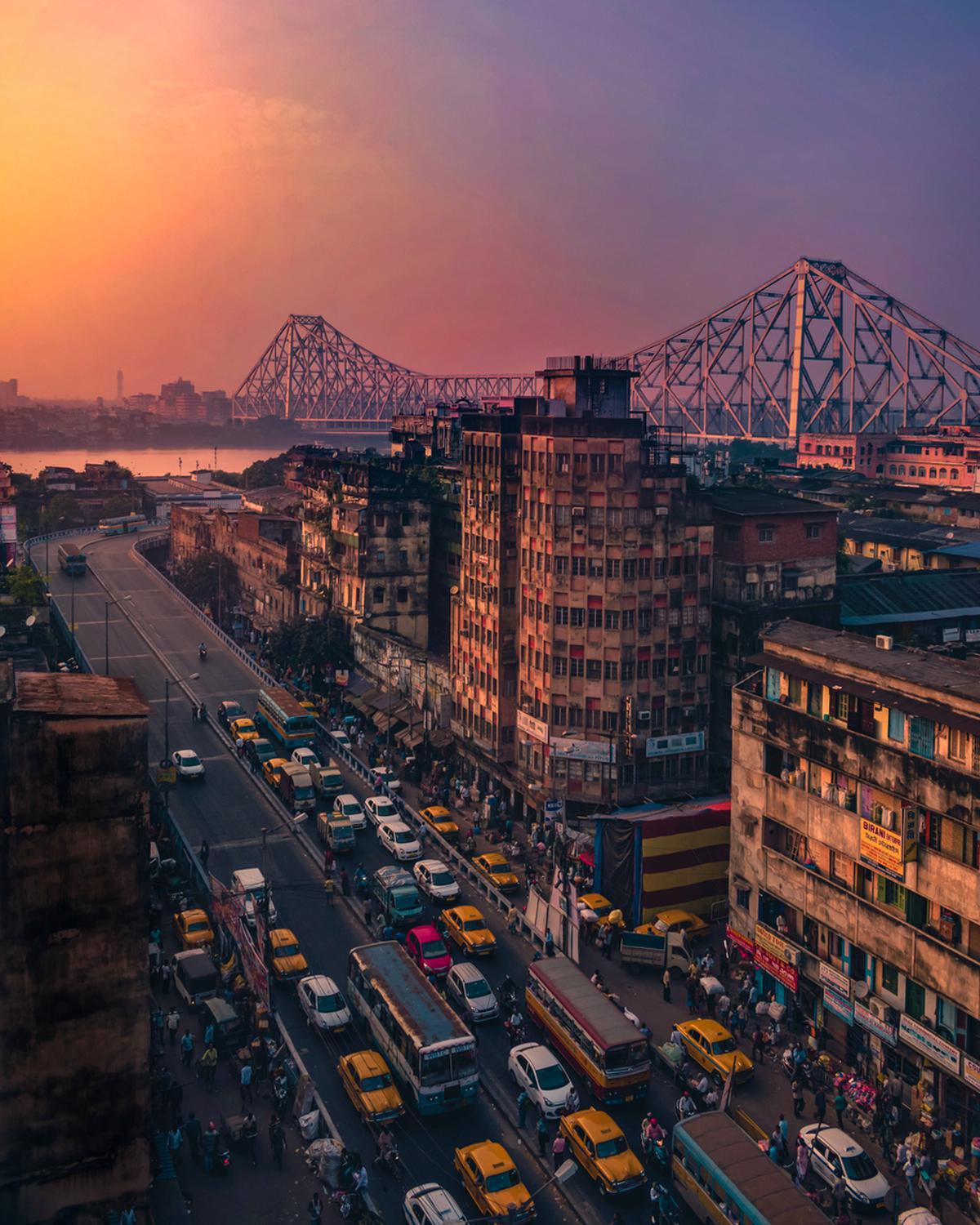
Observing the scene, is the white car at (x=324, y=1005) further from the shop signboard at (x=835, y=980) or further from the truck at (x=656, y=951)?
the shop signboard at (x=835, y=980)

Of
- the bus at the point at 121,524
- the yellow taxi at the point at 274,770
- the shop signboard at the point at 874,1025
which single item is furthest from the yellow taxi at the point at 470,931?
the bus at the point at 121,524

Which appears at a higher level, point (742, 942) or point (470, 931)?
point (742, 942)

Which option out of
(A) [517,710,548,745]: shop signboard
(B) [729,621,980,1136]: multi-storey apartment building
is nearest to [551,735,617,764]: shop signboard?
(A) [517,710,548,745]: shop signboard

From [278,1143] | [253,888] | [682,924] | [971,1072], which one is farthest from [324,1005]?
[971,1072]

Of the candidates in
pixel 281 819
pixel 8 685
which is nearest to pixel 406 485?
pixel 281 819

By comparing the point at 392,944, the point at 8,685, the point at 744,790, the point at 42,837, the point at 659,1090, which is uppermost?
the point at 8,685

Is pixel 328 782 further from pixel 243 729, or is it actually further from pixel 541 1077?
pixel 541 1077

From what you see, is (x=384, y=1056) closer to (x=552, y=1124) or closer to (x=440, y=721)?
(x=552, y=1124)
